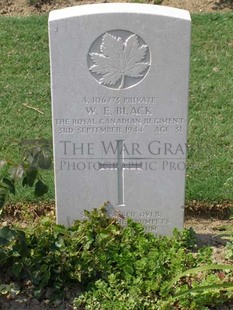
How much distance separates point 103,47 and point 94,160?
0.69m

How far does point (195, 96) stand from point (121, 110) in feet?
7.13

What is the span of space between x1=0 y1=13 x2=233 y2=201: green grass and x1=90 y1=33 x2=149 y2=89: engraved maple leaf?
89 cm

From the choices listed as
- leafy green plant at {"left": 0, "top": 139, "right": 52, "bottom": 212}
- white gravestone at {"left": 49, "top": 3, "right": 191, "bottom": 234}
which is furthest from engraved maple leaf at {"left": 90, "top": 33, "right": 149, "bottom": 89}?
leafy green plant at {"left": 0, "top": 139, "right": 52, "bottom": 212}

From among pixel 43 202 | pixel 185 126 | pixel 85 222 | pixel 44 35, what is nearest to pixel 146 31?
pixel 185 126

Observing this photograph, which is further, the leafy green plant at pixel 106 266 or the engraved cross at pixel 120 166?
the engraved cross at pixel 120 166

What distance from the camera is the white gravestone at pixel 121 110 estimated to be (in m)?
3.97

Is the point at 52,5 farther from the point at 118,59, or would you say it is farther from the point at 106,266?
the point at 106,266

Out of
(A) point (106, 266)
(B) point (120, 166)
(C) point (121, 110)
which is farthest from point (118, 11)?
(A) point (106, 266)

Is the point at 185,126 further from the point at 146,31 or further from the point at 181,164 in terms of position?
the point at 146,31

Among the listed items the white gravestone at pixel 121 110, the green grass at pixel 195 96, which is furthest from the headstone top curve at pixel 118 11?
the green grass at pixel 195 96

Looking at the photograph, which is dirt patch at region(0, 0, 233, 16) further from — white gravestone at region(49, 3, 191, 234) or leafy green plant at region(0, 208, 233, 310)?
leafy green plant at region(0, 208, 233, 310)

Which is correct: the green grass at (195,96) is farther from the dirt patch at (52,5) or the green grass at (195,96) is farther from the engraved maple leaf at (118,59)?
the engraved maple leaf at (118,59)

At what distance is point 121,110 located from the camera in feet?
13.6

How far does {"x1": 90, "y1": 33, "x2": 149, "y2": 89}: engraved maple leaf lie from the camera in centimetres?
400
